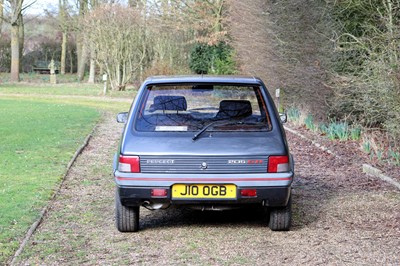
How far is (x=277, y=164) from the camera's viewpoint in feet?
21.8

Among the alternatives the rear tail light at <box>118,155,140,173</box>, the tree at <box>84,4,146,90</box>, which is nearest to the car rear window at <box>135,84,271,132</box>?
the rear tail light at <box>118,155,140,173</box>

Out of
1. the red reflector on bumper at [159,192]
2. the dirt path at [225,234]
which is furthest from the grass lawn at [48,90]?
the red reflector on bumper at [159,192]

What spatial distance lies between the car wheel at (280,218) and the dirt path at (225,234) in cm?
8

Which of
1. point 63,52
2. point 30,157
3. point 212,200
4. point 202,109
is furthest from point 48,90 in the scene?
point 212,200

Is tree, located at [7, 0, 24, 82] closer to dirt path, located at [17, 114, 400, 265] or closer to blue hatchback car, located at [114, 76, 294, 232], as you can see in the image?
dirt path, located at [17, 114, 400, 265]

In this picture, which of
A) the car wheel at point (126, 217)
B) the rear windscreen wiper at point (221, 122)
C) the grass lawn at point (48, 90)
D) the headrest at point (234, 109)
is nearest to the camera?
the rear windscreen wiper at point (221, 122)

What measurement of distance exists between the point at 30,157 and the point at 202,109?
557 cm

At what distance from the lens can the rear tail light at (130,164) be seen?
6.61 meters

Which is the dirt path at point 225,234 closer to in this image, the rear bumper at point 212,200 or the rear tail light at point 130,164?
the rear bumper at point 212,200

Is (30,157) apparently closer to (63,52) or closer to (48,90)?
(48,90)

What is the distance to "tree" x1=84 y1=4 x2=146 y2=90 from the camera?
34406 millimetres

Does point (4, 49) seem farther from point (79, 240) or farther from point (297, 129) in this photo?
point (79, 240)

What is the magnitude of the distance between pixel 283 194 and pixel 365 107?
5.90 metres

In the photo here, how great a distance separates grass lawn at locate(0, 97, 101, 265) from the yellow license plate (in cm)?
149
